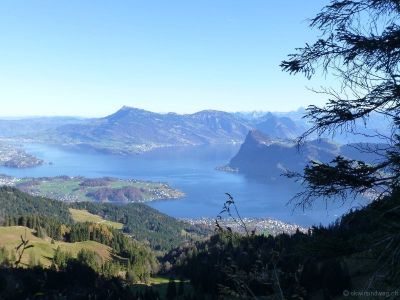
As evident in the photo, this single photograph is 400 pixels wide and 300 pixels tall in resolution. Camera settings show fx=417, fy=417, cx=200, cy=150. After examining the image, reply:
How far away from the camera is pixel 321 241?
8.23m

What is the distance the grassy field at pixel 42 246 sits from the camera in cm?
10519

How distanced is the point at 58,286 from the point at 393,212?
93.3 m

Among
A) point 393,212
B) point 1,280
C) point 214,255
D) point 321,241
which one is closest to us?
point 393,212

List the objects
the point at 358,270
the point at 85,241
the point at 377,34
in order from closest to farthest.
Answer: the point at 377,34 < the point at 358,270 < the point at 85,241

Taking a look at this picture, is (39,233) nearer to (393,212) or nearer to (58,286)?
(58,286)

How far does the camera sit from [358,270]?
47.9m

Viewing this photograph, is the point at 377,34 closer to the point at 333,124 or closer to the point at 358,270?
the point at 333,124

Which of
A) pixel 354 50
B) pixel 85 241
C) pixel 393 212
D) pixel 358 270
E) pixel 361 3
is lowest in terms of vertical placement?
pixel 85 241

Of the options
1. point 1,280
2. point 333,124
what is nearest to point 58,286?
point 1,280

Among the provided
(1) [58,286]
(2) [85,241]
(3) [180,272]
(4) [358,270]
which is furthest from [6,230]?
(4) [358,270]

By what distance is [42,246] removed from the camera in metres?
116

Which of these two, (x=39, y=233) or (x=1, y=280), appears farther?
→ (x=39, y=233)

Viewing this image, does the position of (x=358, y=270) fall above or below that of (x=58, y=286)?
above

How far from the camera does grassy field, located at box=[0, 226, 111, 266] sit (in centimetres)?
10519
